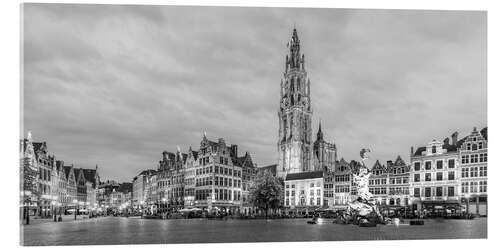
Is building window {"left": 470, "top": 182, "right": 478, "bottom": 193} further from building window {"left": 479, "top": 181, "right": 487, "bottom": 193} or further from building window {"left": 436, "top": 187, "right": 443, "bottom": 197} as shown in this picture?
building window {"left": 436, "top": 187, "right": 443, "bottom": 197}

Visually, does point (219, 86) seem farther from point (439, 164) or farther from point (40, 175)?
point (439, 164)

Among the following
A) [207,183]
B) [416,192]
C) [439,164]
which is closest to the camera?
[439,164]

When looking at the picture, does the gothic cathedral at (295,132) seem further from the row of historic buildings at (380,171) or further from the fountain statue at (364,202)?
the fountain statue at (364,202)

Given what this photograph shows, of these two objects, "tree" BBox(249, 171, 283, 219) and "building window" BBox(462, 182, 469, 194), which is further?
"tree" BBox(249, 171, 283, 219)

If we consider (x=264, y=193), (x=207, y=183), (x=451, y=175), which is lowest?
(x=264, y=193)

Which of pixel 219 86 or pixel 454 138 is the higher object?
pixel 219 86

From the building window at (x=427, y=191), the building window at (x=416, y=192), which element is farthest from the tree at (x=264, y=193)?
the building window at (x=427, y=191)

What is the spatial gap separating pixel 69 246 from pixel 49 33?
7039mm

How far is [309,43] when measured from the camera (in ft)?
69.7

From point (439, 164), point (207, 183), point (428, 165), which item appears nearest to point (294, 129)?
point (207, 183)

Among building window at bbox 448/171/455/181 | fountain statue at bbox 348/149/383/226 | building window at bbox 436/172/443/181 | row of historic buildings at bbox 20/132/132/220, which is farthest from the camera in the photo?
building window at bbox 436/172/443/181

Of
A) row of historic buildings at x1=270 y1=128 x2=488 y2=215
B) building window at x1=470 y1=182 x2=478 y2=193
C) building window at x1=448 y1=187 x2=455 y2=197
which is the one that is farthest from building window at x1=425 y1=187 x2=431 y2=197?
building window at x1=470 y1=182 x2=478 y2=193
